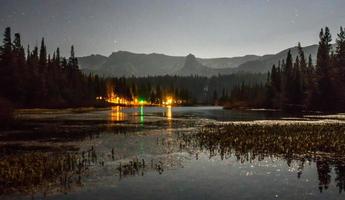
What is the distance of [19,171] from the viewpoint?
59.7 feet

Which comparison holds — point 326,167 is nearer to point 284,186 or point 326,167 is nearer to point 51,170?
point 284,186

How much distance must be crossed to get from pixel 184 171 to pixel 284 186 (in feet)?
19.6

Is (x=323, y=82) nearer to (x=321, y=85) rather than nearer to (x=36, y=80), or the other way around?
(x=321, y=85)

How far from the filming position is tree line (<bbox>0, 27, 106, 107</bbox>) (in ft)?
316

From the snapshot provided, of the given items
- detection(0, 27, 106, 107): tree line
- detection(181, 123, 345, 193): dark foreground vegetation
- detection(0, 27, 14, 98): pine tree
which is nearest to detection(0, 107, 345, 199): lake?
detection(181, 123, 345, 193): dark foreground vegetation

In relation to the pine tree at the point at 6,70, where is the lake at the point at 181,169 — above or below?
below

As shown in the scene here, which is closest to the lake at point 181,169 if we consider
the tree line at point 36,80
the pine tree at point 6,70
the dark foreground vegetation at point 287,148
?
the dark foreground vegetation at point 287,148

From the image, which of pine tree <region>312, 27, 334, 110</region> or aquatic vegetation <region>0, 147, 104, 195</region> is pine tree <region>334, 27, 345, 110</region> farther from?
aquatic vegetation <region>0, 147, 104, 195</region>

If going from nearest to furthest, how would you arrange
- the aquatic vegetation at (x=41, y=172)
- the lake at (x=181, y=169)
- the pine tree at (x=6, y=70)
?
the lake at (x=181, y=169), the aquatic vegetation at (x=41, y=172), the pine tree at (x=6, y=70)

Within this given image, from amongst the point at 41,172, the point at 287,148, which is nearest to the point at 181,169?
the point at 41,172

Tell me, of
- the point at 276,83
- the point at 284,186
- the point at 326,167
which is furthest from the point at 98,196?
the point at 276,83

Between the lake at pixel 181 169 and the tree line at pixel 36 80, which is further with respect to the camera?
the tree line at pixel 36 80

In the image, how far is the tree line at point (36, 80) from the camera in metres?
96.2

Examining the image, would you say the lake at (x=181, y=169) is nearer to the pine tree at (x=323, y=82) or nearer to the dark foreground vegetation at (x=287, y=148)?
the dark foreground vegetation at (x=287, y=148)
